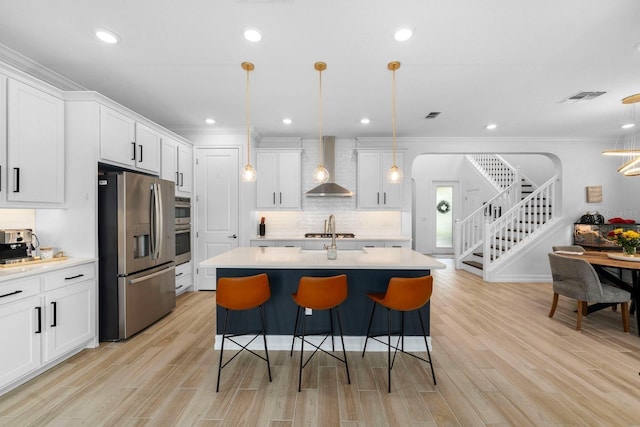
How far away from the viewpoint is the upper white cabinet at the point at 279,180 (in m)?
5.48

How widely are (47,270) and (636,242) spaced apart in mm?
6287

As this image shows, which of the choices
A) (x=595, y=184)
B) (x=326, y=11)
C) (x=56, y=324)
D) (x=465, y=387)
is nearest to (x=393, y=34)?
(x=326, y=11)

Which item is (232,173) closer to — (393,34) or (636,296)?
(393,34)

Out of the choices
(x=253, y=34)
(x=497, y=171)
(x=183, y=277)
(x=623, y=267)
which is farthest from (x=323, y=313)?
(x=497, y=171)

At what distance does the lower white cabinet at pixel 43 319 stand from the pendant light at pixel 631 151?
5.48 meters

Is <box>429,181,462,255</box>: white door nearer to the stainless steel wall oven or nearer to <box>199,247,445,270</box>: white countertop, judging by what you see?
<box>199,247,445,270</box>: white countertop

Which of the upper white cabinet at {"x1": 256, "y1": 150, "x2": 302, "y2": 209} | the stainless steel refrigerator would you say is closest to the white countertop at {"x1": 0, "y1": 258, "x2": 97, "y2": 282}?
the stainless steel refrigerator

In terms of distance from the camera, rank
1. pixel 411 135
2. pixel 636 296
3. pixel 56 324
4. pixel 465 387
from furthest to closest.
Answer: pixel 411 135
pixel 636 296
pixel 56 324
pixel 465 387

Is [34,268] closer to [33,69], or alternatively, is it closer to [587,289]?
[33,69]

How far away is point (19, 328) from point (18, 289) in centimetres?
31

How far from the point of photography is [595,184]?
586cm

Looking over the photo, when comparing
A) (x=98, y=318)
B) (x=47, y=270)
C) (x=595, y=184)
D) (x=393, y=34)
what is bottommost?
(x=98, y=318)

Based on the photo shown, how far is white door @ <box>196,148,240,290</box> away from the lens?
201 inches

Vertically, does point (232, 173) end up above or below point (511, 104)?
below
